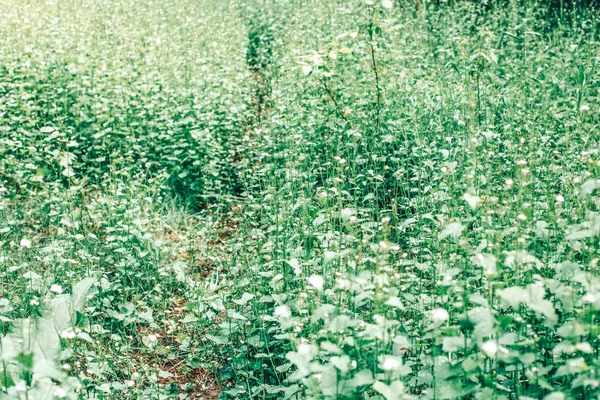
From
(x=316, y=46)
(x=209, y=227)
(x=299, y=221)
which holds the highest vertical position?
(x=316, y=46)

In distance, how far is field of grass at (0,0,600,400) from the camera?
7.27 ft

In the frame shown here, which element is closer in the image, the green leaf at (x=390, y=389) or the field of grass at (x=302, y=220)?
the green leaf at (x=390, y=389)

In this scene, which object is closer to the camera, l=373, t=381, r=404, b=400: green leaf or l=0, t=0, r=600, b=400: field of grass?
l=373, t=381, r=404, b=400: green leaf

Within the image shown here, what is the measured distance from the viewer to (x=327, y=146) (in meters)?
4.71

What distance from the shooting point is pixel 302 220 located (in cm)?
342

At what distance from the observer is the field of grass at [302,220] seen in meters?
2.22

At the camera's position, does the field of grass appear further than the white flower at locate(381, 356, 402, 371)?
Yes

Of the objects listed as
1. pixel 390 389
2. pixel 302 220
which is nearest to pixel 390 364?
pixel 390 389

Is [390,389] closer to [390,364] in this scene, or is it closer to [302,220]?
[390,364]

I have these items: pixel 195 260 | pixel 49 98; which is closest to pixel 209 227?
pixel 195 260

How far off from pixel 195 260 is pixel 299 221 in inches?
41.0

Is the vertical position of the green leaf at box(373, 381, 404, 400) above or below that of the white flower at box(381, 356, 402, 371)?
below

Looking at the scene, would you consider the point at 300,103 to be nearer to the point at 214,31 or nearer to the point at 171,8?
the point at 214,31

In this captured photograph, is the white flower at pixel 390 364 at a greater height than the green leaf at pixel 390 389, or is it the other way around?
the white flower at pixel 390 364
